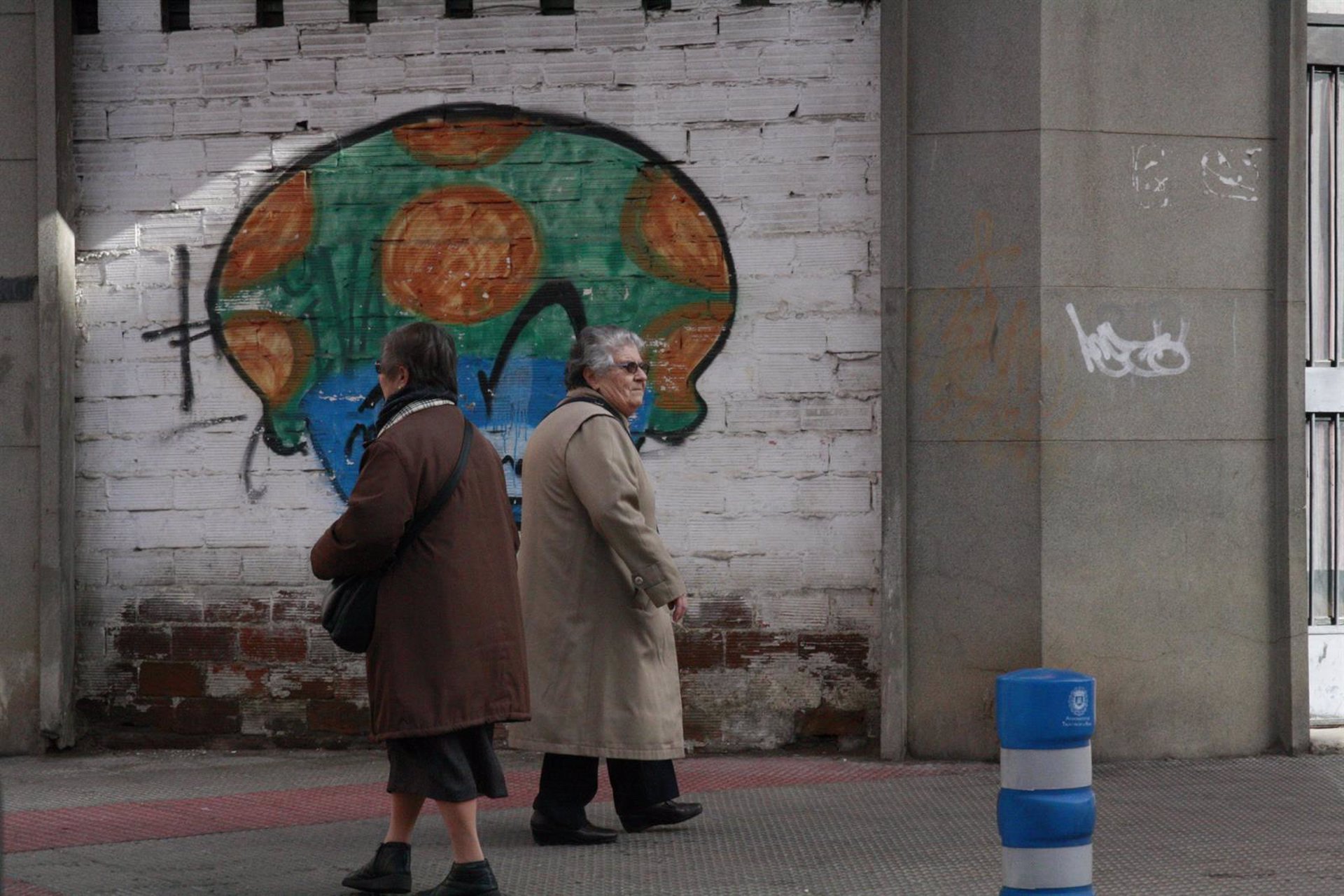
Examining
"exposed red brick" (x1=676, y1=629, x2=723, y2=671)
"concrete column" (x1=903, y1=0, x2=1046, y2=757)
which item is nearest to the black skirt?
"exposed red brick" (x1=676, y1=629, x2=723, y2=671)

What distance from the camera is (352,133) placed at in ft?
25.4

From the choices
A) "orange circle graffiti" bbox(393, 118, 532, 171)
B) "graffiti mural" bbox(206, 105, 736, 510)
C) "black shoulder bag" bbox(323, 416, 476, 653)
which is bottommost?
"black shoulder bag" bbox(323, 416, 476, 653)

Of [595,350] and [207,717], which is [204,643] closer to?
[207,717]

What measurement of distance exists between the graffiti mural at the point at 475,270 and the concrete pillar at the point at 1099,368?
1022mm

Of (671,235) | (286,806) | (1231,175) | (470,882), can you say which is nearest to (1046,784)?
(470,882)

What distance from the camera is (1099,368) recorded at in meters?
7.31

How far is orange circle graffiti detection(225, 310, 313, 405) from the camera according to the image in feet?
25.6

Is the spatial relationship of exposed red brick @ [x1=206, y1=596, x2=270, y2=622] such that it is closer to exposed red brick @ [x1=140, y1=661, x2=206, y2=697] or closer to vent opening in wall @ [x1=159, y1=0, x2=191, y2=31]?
exposed red brick @ [x1=140, y1=661, x2=206, y2=697]

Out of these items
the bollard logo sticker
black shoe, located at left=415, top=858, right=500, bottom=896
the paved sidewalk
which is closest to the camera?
the bollard logo sticker

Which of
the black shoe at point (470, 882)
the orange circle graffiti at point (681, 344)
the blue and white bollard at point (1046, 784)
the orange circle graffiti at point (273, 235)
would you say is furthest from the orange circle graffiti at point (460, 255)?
the blue and white bollard at point (1046, 784)

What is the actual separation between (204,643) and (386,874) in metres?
3.15

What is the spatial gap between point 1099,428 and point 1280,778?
1649 millimetres

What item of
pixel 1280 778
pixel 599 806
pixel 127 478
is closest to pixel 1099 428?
pixel 1280 778

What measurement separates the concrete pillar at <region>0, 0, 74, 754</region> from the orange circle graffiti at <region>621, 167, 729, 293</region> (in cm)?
268
